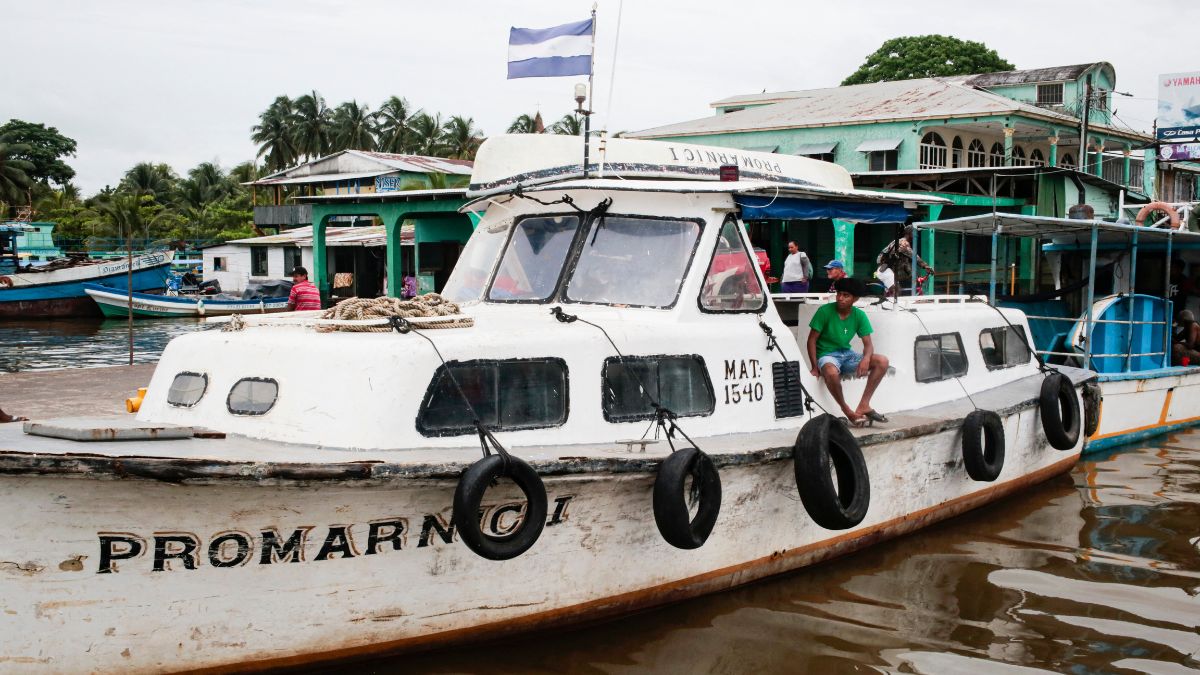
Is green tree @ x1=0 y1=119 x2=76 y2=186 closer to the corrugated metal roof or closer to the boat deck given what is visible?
the corrugated metal roof

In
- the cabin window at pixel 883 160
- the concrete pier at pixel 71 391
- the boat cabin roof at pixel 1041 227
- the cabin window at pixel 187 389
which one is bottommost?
the concrete pier at pixel 71 391

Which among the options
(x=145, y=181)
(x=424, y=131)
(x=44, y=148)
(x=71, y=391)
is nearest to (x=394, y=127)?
(x=424, y=131)

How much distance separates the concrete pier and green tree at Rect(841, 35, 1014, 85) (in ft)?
154

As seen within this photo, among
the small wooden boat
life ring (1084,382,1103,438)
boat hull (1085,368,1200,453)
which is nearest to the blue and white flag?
life ring (1084,382,1103,438)

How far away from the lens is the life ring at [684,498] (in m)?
5.76

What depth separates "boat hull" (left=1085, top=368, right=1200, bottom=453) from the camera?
1176cm

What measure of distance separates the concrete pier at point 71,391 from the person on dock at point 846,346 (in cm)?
644

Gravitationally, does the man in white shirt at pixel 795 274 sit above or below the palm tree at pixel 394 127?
below

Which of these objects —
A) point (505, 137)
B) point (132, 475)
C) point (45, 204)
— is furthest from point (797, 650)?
point (45, 204)

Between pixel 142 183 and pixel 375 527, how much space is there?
211ft

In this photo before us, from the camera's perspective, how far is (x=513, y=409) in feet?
19.4

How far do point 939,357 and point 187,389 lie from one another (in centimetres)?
590

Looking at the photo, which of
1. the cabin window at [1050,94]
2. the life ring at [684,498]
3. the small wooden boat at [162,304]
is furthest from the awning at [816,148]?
the life ring at [684,498]

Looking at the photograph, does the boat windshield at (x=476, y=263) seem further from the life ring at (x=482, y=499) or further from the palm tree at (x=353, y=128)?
the palm tree at (x=353, y=128)
